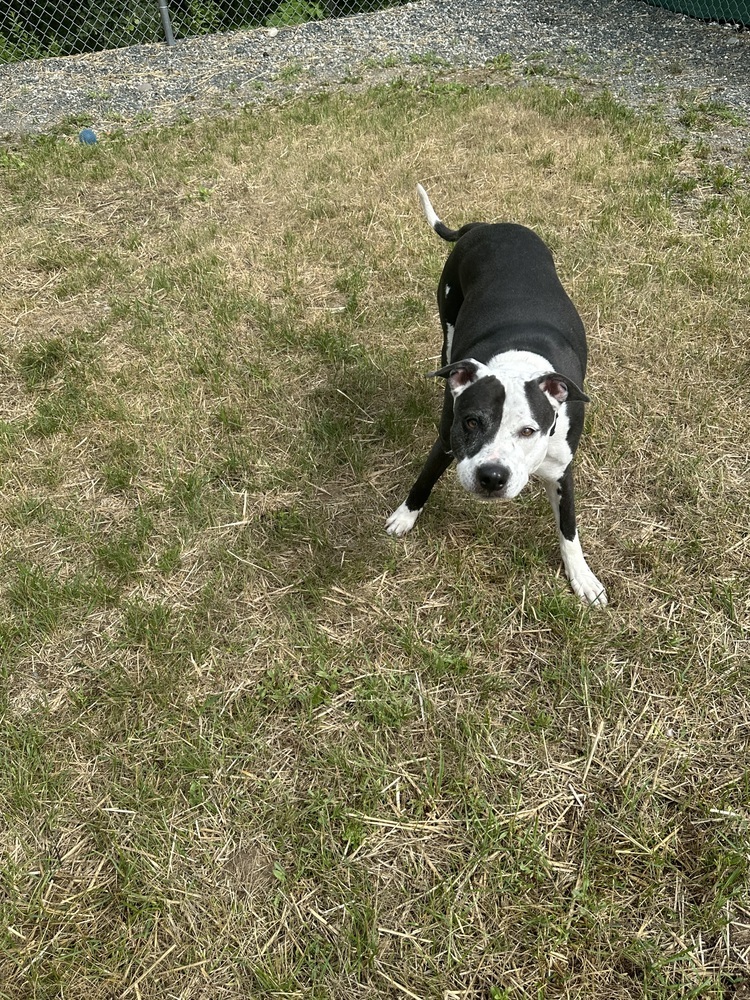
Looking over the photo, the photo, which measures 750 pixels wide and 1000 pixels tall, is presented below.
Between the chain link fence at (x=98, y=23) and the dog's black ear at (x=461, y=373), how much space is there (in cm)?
863

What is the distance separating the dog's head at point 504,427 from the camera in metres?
2.40

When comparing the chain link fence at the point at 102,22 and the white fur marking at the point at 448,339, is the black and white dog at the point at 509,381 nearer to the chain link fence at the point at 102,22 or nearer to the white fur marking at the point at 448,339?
the white fur marking at the point at 448,339

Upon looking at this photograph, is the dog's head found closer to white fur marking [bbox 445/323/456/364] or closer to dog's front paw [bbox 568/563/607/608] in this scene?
dog's front paw [bbox 568/563/607/608]

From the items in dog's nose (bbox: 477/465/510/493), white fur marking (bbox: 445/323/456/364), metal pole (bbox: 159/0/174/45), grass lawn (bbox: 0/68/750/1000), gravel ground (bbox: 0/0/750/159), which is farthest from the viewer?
metal pole (bbox: 159/0/174/45)

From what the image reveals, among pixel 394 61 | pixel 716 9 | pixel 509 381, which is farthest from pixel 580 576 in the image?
pixel 716 9

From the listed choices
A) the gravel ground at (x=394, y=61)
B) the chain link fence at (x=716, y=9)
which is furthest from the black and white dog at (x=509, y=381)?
the chain link fence at (x=716, y=9)

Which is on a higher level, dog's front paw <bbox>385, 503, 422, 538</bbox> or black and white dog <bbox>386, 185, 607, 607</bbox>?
black and white dog <bbox>386, 185, 607, 607</bbox>

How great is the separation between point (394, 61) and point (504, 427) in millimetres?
7406

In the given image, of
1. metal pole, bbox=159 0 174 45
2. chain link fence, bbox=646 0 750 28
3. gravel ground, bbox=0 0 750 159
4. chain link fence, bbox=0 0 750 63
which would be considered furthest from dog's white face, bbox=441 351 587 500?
chain link fence, bbox=0 0 750 63

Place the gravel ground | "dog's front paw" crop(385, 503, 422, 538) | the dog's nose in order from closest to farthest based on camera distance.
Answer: the dog's nose, "dog's front paw" crop(385, 503, 422, 538), the gravel ground

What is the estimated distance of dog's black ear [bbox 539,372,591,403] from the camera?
2.46 meters

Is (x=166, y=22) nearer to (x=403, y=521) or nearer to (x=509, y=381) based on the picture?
(x=403, y=521)

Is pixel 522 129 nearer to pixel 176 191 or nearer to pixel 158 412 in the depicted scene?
pixel 176 191

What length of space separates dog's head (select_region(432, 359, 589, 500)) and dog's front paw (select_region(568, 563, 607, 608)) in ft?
2.56
